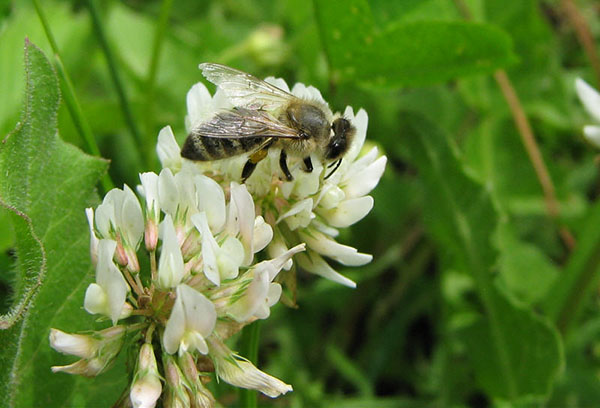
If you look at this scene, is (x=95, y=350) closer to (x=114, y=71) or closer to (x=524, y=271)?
(x=114, y=71)

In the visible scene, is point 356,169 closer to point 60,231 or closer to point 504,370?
point 60,231

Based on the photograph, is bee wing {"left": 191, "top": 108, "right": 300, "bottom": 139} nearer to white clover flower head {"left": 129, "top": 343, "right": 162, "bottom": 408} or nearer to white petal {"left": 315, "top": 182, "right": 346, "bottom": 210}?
white petal {"left": 315, "top": 182, "right": 346, "bottom": 210}

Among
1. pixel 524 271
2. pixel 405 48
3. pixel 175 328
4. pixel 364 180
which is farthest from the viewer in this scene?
pixel 524 271

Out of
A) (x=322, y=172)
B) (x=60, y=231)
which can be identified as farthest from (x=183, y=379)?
(x=322, y=172)

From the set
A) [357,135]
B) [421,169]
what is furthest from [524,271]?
[357,135]

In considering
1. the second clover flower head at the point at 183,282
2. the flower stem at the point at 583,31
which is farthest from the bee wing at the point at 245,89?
the flower stem at the point at 583,31

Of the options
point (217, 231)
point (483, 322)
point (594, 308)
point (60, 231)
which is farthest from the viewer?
point (594, 308)

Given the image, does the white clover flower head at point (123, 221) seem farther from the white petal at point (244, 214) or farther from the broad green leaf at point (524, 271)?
the broad green leaf at point (524, 271)

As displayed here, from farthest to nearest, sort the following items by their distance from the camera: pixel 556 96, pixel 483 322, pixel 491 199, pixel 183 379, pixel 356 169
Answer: pixel 556 96
pixel 483 322
pixel 491 199
pixel 356 169
pixel 183 379
